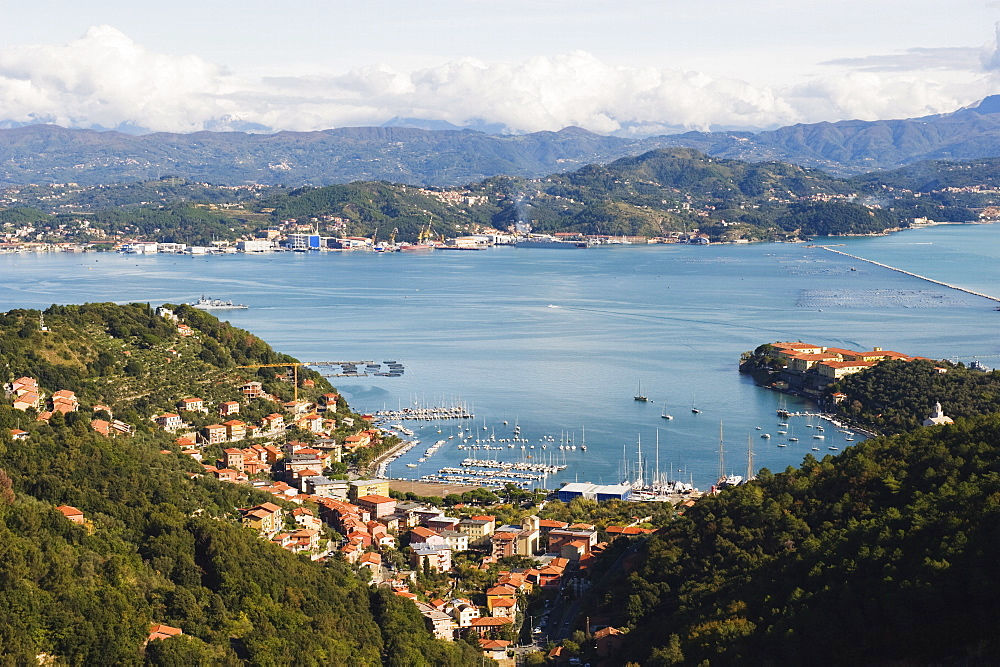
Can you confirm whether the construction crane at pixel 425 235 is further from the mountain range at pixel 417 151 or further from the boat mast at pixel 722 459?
the mountain range at pixel 417 151

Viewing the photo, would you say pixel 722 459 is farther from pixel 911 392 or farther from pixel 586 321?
pixel 586 321

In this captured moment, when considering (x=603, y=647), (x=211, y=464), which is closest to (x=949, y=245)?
(x=211, y=464)

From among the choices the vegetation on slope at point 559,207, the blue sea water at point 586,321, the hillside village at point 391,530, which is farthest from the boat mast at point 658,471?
the vegetation on slope at point 559,207

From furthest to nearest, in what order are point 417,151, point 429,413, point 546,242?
point 417,151, point 546,242, point 429,413

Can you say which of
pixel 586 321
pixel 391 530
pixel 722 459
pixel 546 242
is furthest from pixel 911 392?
pixel 546 242

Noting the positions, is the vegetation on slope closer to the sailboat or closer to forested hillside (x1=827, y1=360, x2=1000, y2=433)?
the sailboat

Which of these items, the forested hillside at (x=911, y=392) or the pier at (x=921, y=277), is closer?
the forested hillside at (x=911, y=392)

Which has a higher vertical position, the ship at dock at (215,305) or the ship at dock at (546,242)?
the ship at dock at (546,242)
